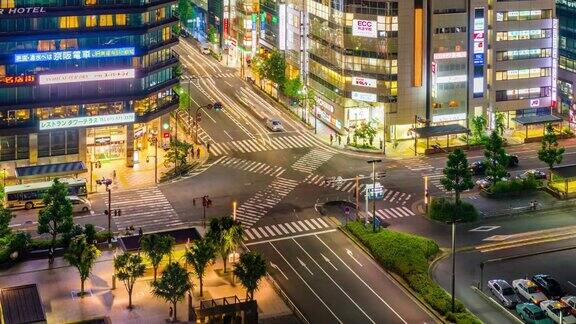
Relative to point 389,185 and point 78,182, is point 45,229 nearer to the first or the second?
point 78,182

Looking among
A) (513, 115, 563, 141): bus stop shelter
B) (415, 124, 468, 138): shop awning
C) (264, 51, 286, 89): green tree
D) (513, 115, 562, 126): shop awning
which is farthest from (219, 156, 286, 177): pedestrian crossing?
(513, 115, 563, 141): bus stop shelter

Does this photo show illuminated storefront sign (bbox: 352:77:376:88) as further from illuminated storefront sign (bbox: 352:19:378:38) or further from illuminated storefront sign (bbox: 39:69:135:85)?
illuminated storefront sign (bbox: 39:69:135:85)

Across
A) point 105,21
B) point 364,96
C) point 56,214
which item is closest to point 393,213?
point 364,96

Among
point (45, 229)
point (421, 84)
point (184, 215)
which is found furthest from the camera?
point (421, 84)

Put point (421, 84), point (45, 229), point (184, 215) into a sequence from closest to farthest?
1. point (45, 229)
2. point (184, 215)
3. point (421, 84)

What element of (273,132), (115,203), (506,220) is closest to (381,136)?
(273,132)

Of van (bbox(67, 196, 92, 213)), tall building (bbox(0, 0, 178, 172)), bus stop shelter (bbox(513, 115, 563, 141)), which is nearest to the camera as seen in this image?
van (bbox(67, 196, 92, 213))

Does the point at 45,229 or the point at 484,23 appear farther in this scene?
the point at 484,23

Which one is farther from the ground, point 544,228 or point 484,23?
point 484,23

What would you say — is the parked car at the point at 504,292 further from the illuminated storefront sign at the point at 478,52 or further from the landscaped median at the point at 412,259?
the illuminated storefront sign at the point at 478,52
